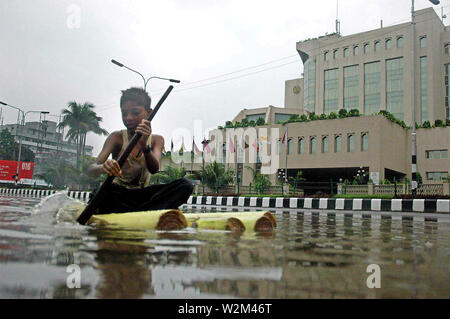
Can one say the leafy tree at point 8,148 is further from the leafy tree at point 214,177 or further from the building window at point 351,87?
the building window at point 351,87

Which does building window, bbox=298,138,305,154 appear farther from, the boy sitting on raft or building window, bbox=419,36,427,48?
the boy sitting on raft

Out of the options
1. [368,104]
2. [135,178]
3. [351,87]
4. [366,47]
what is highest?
[366,47]

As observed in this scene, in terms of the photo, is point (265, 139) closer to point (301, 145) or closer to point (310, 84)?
point (301, 145)

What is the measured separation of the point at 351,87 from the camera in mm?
65625

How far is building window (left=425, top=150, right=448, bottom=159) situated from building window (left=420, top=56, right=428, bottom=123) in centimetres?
1760

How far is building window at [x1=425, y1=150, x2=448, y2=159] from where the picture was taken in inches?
1714

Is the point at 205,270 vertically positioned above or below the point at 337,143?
below

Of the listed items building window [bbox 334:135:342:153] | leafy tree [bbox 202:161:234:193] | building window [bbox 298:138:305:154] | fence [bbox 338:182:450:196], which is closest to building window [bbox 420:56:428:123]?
building window [bbox 334:135:342:153]

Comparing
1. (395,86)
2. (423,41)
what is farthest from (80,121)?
(423,41)

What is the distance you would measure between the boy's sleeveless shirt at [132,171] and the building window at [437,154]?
1850 inches

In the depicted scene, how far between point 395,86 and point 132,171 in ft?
213

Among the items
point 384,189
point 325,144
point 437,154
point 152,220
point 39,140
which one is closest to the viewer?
point 152,220

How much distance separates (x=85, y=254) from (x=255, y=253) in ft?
2.94

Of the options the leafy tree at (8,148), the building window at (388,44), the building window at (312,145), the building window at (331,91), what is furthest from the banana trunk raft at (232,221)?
the leafy tree at (8,148)
